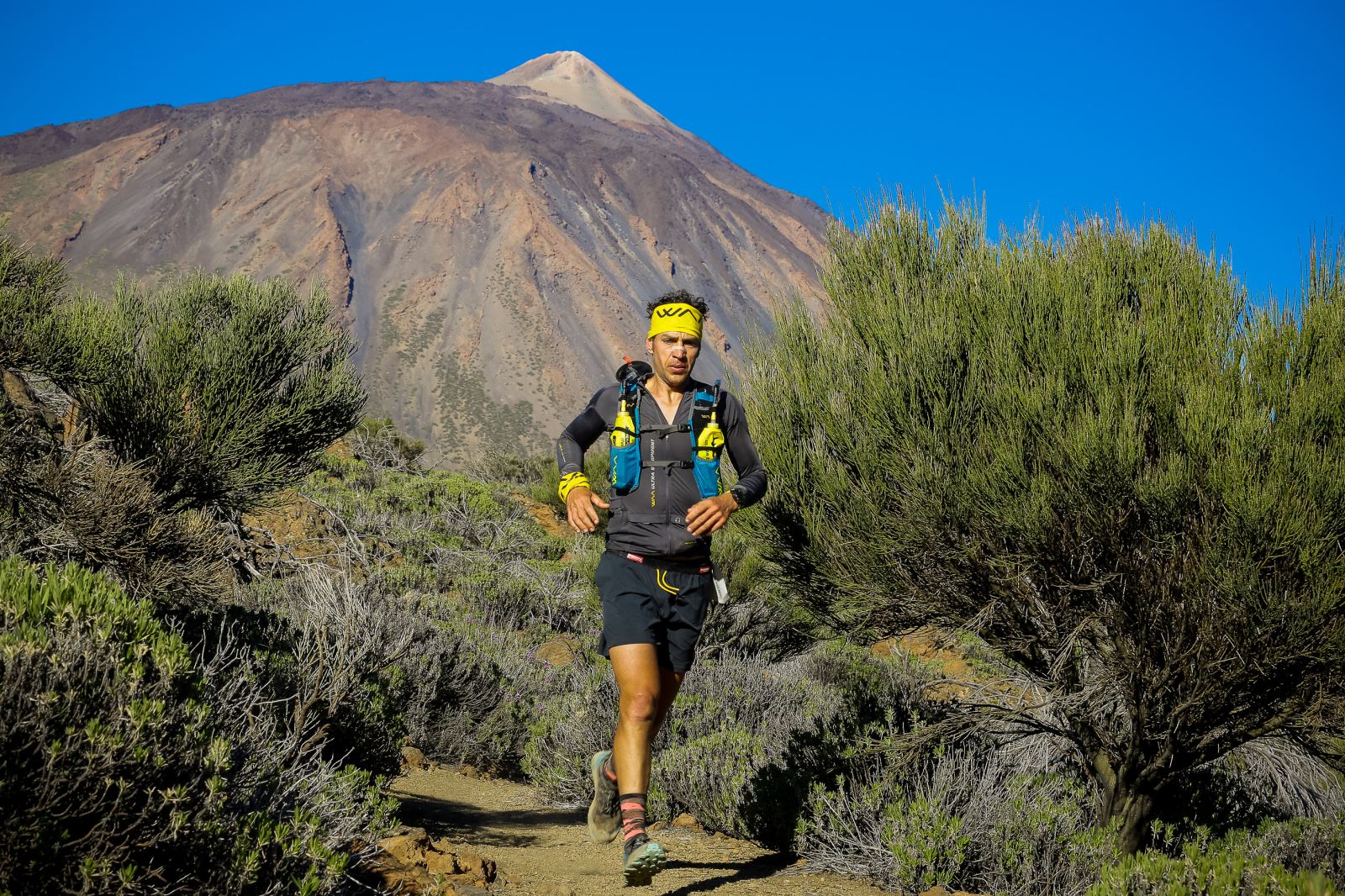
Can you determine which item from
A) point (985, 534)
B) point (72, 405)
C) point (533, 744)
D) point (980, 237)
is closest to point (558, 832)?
point (533, 744)

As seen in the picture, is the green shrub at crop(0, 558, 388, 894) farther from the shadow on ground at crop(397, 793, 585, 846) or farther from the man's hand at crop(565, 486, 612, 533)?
the shadow on ground at crop(397, 793, 585, 846)

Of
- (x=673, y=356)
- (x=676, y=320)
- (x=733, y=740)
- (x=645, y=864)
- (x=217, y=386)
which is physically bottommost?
(x=645, y=864)

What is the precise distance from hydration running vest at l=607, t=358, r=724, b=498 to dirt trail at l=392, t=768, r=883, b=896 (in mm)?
1587

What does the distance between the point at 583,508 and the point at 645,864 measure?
4.25 feet

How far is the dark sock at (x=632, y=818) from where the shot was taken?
362 centimetres

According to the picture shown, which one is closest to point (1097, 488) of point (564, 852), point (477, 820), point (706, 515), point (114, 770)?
point (706, 515)

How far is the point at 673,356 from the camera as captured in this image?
405 cm

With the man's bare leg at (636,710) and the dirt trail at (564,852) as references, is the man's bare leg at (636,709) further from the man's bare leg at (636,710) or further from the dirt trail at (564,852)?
the dirt trail at (564,852)

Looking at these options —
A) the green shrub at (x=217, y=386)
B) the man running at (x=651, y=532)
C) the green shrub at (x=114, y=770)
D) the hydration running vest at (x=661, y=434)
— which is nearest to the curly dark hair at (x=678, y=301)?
the man running at (x=651, y=532)

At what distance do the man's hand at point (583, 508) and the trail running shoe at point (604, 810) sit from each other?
983 millimetres

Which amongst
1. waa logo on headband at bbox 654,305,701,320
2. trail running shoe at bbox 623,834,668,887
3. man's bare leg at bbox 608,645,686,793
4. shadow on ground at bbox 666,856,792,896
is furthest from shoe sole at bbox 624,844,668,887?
waa logo on headband at bbox 654,305,701,320

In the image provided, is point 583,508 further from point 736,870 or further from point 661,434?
point 736,870

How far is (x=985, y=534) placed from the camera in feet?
16.7

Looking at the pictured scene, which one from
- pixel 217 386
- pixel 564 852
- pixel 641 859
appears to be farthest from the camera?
pixel 217 386
